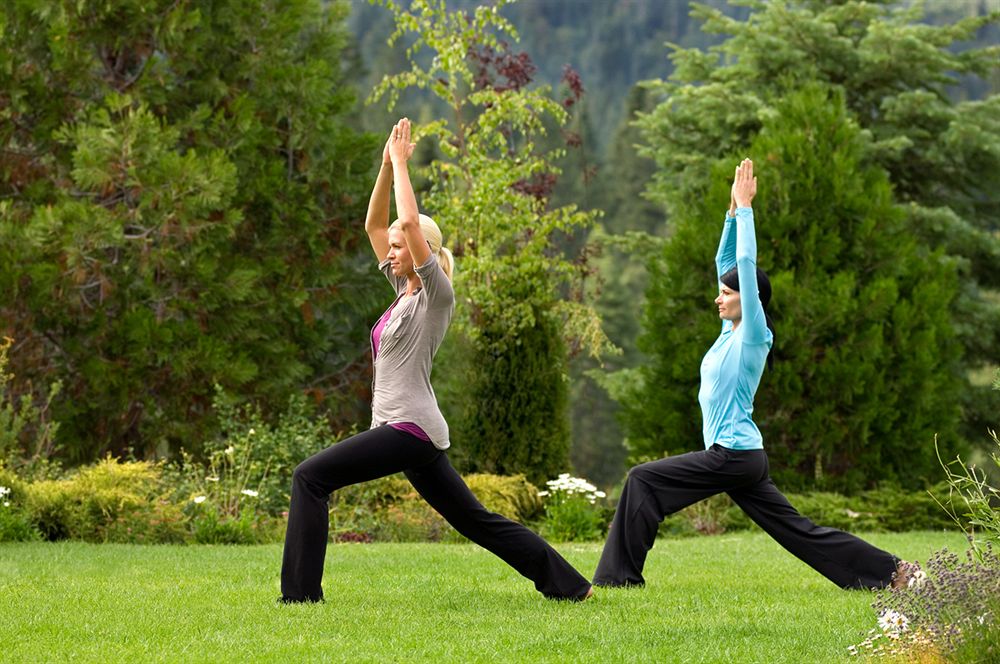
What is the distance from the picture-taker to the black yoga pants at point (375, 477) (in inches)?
260

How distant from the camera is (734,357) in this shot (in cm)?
749

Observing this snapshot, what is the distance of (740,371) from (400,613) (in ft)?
7.62

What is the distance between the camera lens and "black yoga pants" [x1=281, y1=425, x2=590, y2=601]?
21.7 ft

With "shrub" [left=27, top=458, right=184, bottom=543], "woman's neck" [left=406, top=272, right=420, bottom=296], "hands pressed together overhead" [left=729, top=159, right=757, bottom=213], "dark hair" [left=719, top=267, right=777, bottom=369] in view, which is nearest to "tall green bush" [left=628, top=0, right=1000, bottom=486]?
"shrub" [left=27, top=458, right=184, bottom=543]

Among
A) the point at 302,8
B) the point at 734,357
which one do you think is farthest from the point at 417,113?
the point at 734,357

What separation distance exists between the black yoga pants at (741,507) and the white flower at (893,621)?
79.7 inches

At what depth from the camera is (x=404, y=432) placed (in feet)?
21.6

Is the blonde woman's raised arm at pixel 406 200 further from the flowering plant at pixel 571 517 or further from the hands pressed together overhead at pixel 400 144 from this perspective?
the flowering plant at pixel 571 517

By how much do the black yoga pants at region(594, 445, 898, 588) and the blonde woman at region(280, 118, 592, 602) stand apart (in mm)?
867

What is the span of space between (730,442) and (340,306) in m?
9.74

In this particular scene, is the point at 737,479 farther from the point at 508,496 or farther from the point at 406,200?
the point at 508,496

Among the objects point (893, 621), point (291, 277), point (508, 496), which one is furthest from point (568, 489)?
point (893, 621)

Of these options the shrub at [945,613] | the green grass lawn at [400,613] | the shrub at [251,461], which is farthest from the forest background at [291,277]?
the shrub at [945,613]

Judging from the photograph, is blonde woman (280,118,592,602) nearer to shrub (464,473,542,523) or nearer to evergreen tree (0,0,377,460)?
shrub (464,473,542,523)
